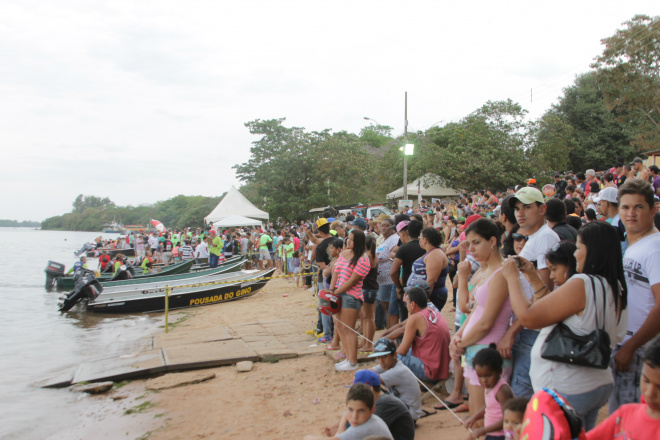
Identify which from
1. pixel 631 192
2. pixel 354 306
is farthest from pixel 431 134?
pixel 631 192

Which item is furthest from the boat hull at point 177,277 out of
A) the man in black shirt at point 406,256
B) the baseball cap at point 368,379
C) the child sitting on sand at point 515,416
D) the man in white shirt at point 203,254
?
the child sitting on sand at point 515,416

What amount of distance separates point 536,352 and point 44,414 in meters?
7.50

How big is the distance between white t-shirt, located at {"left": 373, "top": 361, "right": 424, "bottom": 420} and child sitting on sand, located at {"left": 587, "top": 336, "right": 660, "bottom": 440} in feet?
8.12

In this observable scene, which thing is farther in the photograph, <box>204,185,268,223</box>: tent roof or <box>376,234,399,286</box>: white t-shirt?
<box>204,185,268,223</box>: tent roof

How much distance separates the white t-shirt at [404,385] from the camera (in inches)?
181

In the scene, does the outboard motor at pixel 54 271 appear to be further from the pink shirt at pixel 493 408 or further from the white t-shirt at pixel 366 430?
the pink shirt at pixel 493 408

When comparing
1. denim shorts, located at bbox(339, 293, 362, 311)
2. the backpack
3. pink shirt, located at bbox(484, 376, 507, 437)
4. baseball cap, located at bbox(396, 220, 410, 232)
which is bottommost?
pink shirt, located at bbox(484, 376, 507, 437)

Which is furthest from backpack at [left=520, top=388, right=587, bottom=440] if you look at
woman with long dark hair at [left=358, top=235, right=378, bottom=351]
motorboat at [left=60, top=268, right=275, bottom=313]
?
motorboat at [left=60, top=268, right=275, bottom=313]

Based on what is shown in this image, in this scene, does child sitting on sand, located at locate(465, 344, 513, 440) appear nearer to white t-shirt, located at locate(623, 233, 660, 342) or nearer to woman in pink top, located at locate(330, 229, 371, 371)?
white t-shirt, located at locate(623, 233, 660, 342)

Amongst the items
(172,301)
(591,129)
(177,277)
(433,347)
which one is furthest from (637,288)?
(591,129)

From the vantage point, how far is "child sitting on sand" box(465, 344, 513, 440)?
3438 millimetres

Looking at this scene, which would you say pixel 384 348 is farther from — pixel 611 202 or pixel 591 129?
pixel 591 129

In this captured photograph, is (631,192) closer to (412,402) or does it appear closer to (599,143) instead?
(412,402)

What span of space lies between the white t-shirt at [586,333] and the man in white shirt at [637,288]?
0.15 m
